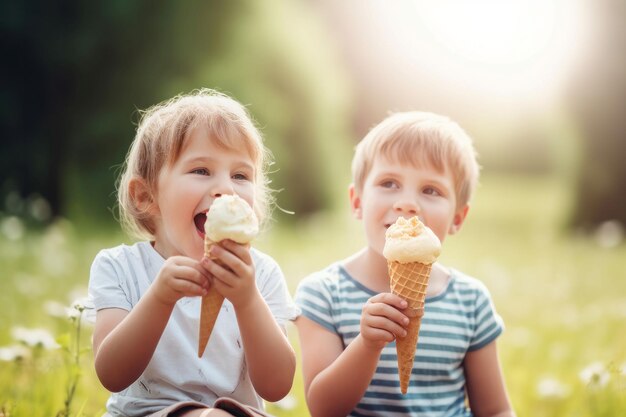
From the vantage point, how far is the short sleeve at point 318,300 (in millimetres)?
2660

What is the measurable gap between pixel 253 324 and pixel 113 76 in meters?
6.83

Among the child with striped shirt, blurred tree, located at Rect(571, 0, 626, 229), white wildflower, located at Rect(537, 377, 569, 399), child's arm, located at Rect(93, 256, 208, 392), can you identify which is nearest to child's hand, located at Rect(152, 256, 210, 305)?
child's arm, located at Rect(93, 256, 208, 392)

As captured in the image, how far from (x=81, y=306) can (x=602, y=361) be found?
8.95 feet

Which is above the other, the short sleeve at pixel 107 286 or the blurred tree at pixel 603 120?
the blurred tree at pixel 603 120

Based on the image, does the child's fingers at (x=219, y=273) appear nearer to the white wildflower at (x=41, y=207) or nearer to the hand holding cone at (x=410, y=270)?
the hand holding cone at (x=410, y=270)

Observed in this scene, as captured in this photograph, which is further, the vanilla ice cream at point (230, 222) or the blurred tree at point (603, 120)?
the blurred tree at point (603, 120)

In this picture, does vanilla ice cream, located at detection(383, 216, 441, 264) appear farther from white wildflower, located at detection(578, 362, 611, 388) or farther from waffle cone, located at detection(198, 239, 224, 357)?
white wildflower, located at detection(578, 362, 611, 388)

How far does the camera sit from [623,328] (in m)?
4.47

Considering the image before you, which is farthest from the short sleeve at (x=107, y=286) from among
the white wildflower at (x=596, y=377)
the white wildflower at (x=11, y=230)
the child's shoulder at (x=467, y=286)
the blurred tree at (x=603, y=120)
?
the blurred tree at (x=603, y=120)

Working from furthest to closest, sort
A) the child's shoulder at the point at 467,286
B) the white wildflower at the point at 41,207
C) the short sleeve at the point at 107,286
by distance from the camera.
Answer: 1. the white wildflower at the point at 41,207
2. the child's shoulder at the point at 467,286
3. the short sleeve at the point at 107,286

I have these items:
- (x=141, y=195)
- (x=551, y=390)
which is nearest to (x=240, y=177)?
(x=141, y=195)

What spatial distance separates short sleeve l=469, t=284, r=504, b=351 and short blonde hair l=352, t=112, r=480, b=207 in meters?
0.36

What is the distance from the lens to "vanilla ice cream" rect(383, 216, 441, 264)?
2199mm

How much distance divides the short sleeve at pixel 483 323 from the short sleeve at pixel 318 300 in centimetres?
52
